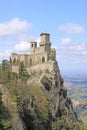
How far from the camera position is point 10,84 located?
52.2m

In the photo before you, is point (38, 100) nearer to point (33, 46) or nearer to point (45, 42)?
point (45, 42)

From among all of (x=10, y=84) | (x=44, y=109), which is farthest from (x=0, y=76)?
(x=44, y=109)

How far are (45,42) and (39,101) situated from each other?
86.7 ft

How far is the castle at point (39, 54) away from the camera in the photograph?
81500 millimetres

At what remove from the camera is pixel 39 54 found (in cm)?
8225

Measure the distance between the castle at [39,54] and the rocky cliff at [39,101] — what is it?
135 inches

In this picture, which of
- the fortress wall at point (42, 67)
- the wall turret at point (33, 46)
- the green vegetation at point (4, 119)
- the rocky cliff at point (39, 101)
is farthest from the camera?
the wall turret at point (33, 46)

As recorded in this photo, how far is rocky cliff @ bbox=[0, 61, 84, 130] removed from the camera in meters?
44.9

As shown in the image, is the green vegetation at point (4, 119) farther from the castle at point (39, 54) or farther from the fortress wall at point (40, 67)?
the castle at point (39, 54)

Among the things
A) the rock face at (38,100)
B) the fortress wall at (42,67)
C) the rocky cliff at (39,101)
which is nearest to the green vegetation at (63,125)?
the rocky cliff at (39,101)

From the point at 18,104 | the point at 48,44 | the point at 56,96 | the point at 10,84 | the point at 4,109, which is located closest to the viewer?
the point at 4,109

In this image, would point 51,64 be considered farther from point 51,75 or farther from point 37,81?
point 37,81

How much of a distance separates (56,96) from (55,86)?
271 cm

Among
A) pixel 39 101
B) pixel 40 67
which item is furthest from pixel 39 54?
pixel 39 101
